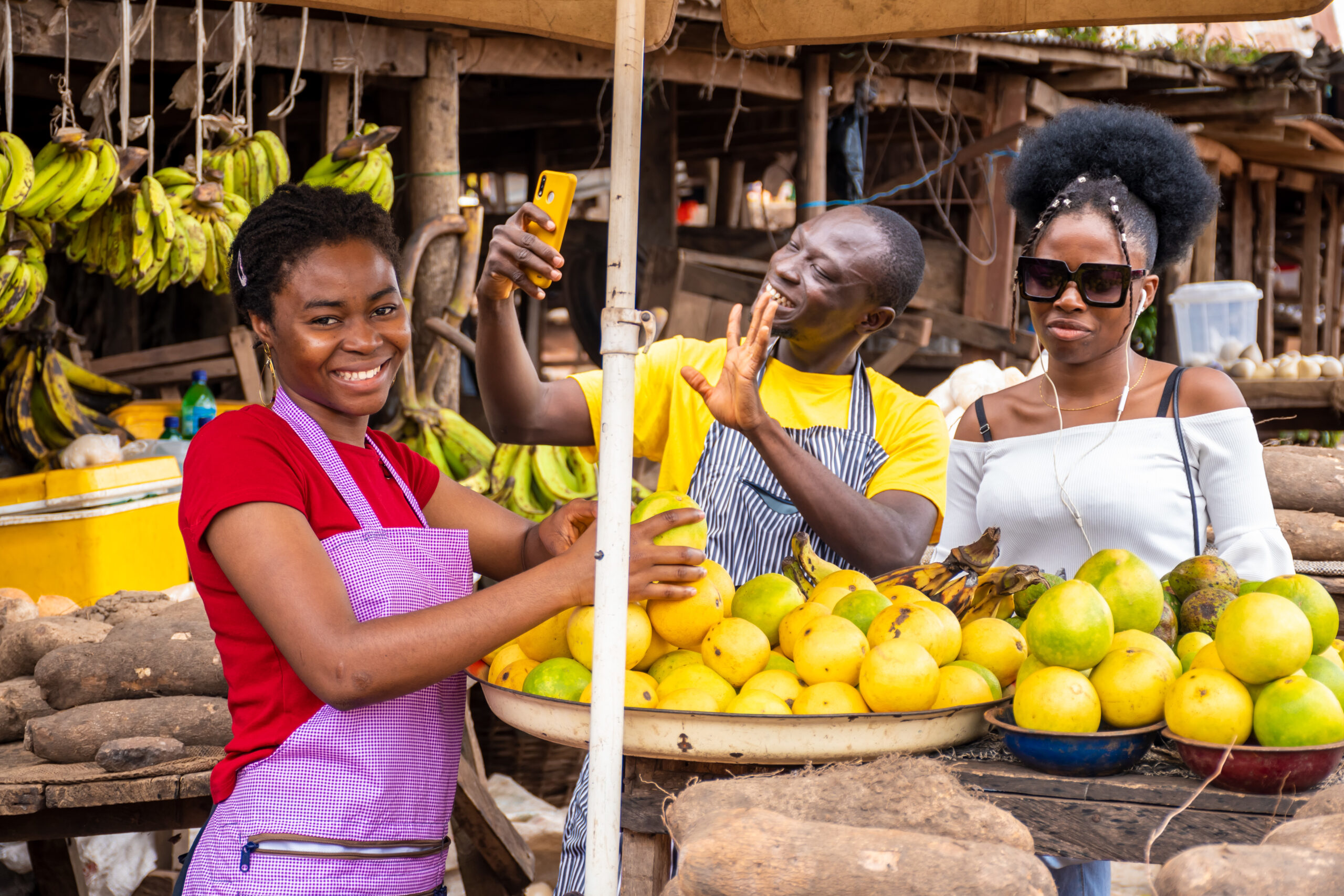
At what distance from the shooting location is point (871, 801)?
4.59 feet

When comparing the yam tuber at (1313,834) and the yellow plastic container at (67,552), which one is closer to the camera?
the yam tuber at (1313,834)

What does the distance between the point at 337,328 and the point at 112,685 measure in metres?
1.47

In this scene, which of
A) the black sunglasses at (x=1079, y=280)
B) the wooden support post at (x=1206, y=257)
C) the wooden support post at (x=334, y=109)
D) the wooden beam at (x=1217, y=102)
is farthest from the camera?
the wooden support post at (x=1206, y=257)

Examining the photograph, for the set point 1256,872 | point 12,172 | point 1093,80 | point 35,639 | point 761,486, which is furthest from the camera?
point 1093,80

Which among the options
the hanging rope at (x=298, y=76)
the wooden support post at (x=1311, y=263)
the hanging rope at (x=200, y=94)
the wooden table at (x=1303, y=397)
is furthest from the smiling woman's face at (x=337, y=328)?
the wooden support post at (x=1311, y=263)

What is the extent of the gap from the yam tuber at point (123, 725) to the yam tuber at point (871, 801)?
1.71 meters

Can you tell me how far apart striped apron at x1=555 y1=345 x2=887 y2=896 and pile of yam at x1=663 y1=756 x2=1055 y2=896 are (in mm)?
1236

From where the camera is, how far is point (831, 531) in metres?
2.43

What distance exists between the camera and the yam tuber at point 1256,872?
3.78ft

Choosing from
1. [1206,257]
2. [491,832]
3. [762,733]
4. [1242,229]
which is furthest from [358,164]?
[1242,229]

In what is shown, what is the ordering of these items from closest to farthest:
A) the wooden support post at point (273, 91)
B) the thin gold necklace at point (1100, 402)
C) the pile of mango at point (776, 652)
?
the pile of mango at point (776, 652) < the thin gold necklace at point (1100, 402) < the wooden support post at point (273, 91)

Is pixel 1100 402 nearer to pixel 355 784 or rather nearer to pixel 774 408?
pixel 774 408

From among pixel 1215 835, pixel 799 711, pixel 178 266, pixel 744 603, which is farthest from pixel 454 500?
pixel 178 266

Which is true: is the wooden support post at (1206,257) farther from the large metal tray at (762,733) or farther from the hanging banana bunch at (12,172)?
the large metal tray at (762,733)
